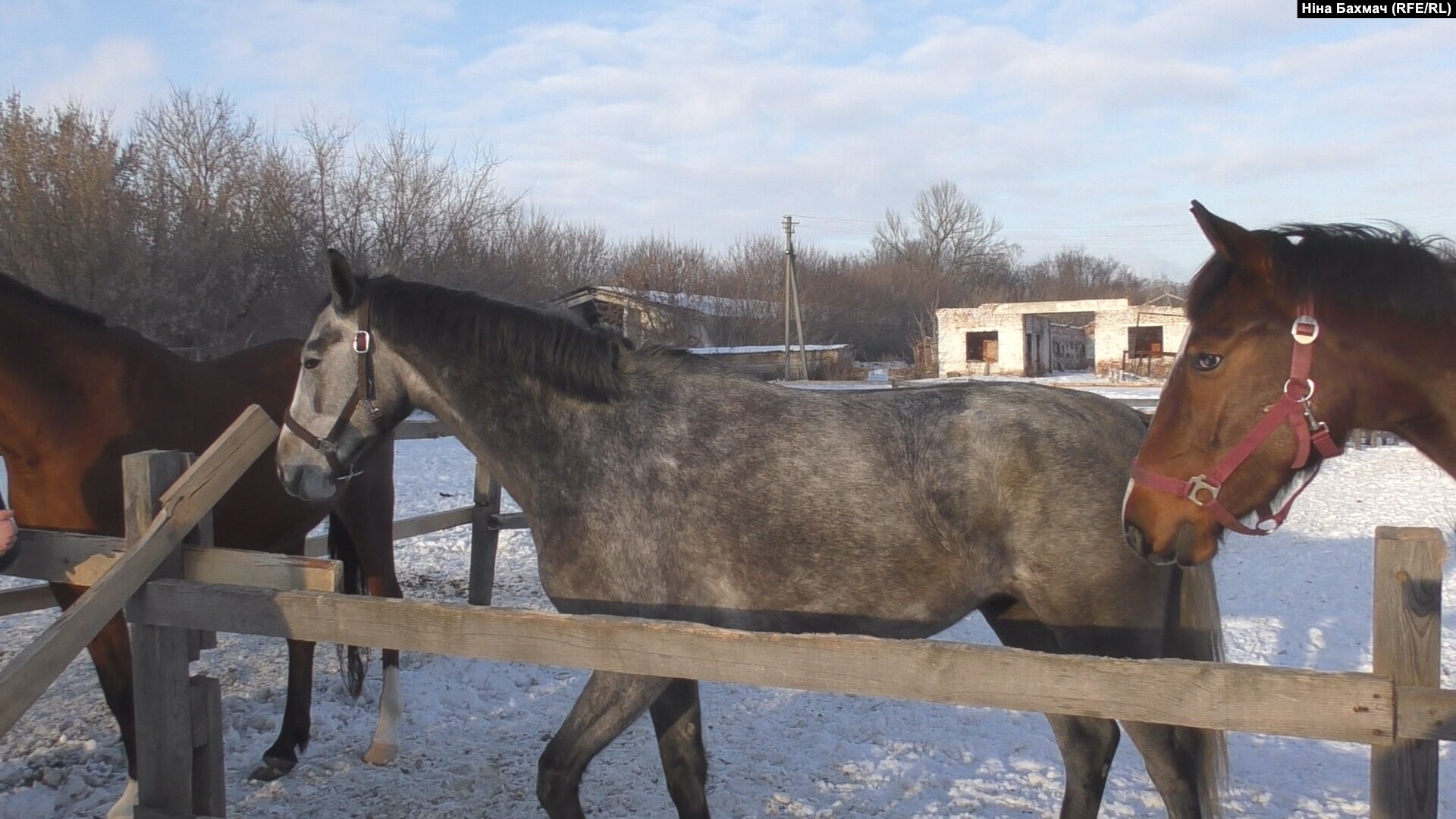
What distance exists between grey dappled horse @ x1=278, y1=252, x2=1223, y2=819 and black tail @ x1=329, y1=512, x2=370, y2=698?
1867 millimetres

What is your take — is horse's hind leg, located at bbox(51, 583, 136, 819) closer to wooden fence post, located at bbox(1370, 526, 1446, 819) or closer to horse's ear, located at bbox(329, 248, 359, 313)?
horse's ear, located at bbox(329, 248, 359, 313)

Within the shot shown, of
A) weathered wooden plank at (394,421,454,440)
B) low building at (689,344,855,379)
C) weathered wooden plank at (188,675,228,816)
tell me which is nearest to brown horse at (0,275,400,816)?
weathered wooden plank at (188,675,228,816)

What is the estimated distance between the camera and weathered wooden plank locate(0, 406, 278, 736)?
2211 mm

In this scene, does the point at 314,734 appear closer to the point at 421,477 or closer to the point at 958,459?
the point at 958,459

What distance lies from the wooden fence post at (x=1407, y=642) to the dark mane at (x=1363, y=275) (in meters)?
0.58

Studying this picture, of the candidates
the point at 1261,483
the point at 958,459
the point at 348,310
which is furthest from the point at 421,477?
the point at 1261,483

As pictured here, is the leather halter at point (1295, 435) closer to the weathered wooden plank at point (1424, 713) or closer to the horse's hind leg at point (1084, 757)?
the weathered wooden plank at point (1424, 713)

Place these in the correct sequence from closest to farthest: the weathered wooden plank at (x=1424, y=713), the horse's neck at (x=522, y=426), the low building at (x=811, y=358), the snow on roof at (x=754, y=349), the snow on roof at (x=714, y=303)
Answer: the weathered wooden plank at (x=1424, y=713), the horse's neck at (x=522, y=426), the snow on roof at (x=754, y=349), the low building at (x=811, y=358), the snow on roof at (x=714, y=303)

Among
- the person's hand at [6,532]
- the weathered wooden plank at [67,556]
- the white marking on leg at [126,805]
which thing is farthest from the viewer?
the white marking on leg at [126,805]

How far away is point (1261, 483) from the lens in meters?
2.17

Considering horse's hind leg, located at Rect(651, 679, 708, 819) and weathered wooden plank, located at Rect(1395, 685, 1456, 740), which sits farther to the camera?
horse's hind leg, located at Rect(651, 679, 708, 819)

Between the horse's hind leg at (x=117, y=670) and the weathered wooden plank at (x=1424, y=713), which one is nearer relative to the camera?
the weathered wooden plank at (x=1424, y=713)

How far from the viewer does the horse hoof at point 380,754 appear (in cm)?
443

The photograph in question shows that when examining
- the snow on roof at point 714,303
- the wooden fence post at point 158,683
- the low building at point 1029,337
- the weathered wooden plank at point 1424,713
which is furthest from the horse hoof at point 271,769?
the low building at point 1029,337
